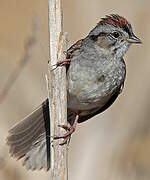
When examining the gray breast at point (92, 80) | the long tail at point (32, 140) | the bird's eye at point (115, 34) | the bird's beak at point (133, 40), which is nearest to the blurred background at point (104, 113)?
the long tail at point (32, 140)

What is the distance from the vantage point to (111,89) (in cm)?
348

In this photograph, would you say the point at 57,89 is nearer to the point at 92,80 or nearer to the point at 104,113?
the point at 92,80

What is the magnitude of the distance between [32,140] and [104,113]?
41.0 inches

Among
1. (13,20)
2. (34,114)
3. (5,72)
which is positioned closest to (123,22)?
(34,114)

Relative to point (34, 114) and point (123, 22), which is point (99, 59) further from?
point (34, 114)

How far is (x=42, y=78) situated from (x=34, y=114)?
143 cm

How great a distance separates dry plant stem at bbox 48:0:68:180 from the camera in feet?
9.14

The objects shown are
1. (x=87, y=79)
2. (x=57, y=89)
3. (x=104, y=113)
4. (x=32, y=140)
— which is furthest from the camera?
(x=104, y=113)

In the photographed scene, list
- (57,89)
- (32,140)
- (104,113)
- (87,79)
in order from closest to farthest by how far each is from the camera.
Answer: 1. (57,89)
2. (87,79)
3. (32,140)
4. (104,113)

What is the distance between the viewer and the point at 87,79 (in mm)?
3385

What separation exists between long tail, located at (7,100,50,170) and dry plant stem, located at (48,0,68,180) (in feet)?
1.95

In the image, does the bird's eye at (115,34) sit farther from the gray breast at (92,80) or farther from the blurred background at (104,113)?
the blurred background at (104,113)

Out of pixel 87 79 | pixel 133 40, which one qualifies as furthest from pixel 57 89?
pixel 133 40

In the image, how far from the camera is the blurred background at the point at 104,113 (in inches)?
154
